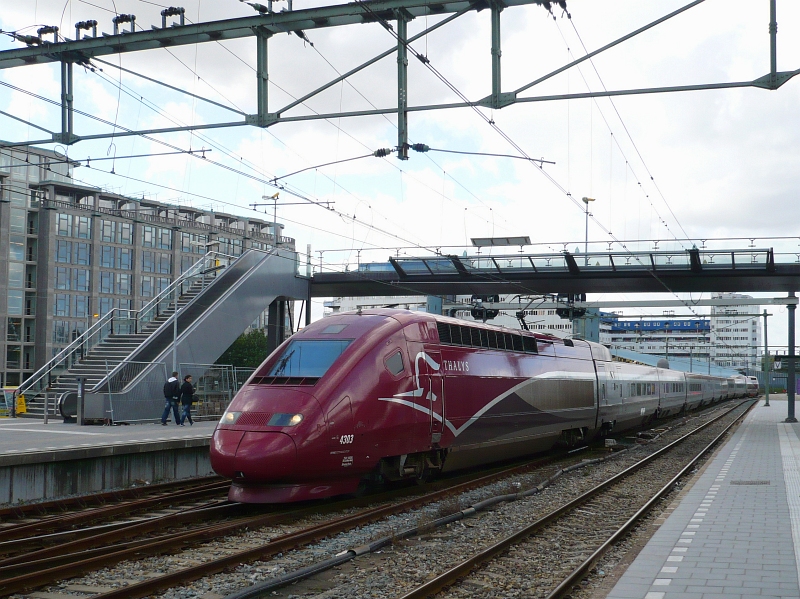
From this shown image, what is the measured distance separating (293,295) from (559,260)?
11.1 m

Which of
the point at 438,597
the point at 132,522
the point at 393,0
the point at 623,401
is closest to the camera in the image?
the point at 438,597

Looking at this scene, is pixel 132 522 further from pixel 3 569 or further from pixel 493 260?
pixel 493 260

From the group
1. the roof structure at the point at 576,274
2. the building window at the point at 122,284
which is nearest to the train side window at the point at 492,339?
the roof structure at the point at 576,274

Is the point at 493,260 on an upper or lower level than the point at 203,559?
upper

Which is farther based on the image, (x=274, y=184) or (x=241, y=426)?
(x=274, y=184)

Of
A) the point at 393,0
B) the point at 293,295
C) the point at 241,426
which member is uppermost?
the point at 393,0

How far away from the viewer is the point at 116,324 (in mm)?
29219

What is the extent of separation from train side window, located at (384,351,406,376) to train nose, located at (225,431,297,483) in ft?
8.59

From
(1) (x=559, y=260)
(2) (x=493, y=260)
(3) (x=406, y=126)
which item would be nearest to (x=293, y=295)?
(2) (x=493, y=260)

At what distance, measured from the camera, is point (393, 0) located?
567 inches

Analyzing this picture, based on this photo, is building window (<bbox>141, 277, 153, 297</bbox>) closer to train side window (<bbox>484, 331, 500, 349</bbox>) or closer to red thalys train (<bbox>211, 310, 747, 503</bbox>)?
red thalys train (<bbox>211, 310, 747, 503</bbox>)

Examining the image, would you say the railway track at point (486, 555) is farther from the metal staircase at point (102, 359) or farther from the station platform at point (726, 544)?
the metal staircase at point (102, 359)

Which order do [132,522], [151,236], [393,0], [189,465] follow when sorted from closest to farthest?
[132,522] → [393,0] → [189,465] → [151,236]

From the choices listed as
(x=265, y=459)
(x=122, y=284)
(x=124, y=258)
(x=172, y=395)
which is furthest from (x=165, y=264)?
(x=265, y=459)
